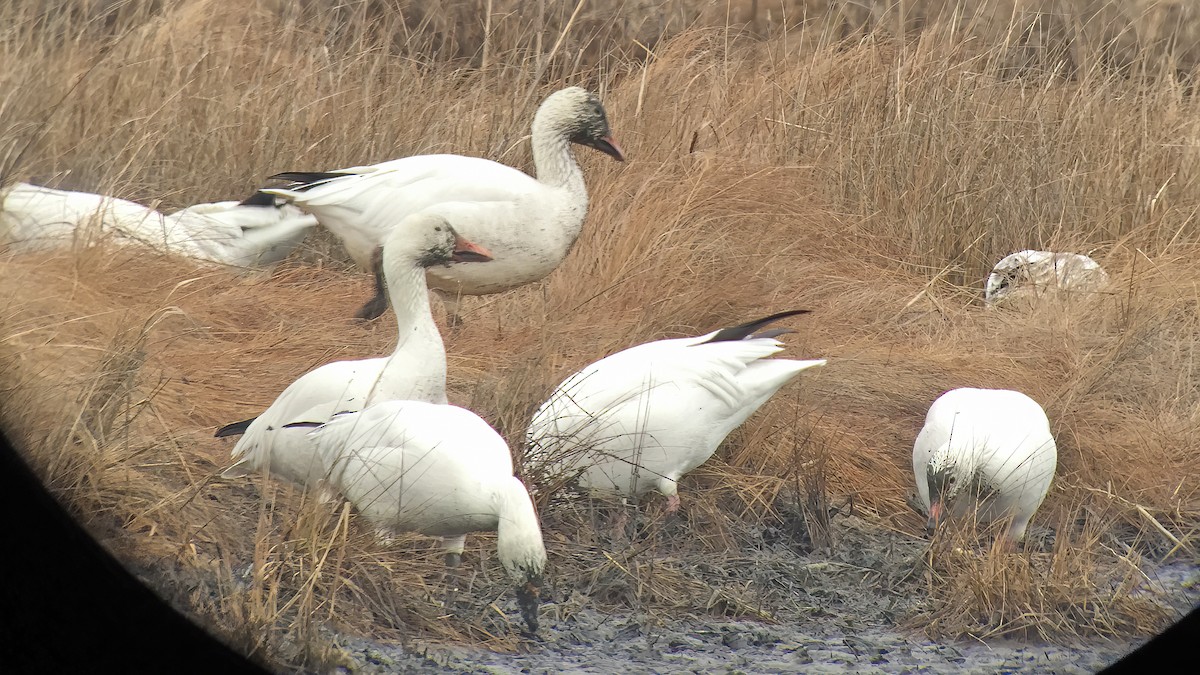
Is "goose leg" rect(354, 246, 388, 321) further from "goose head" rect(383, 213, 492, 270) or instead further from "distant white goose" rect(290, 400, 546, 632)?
"distant white goose" rect(290, 400, 546, 632)

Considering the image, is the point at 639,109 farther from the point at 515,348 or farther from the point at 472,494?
the point at 472,494

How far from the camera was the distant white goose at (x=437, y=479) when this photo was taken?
3207 mm

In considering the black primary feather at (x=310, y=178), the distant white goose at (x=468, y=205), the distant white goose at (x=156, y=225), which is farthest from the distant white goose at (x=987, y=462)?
the distant white goose at (x=156, y=225)

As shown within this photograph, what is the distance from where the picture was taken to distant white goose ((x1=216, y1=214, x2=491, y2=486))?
11.7 feet

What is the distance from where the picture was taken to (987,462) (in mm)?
3869

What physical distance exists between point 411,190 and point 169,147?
1.91m

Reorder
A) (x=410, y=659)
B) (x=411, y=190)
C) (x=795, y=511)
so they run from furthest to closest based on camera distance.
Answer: (x=411, y=190), (x=795, y=511), (x=410, y=659)

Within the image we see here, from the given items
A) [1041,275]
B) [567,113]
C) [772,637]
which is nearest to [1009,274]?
[1041,275]

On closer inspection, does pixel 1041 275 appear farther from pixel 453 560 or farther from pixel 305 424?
pixel 305 424

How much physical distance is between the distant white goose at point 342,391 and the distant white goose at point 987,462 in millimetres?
1326

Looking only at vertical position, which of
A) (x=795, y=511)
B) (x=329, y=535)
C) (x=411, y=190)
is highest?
(x=411, y=190)

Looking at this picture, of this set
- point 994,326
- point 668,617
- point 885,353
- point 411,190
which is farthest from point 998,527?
point 411,190

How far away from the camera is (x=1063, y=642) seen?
365 cm

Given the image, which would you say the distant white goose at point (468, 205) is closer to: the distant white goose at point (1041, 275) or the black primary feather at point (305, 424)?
the black primary feather at point (305, 424)
